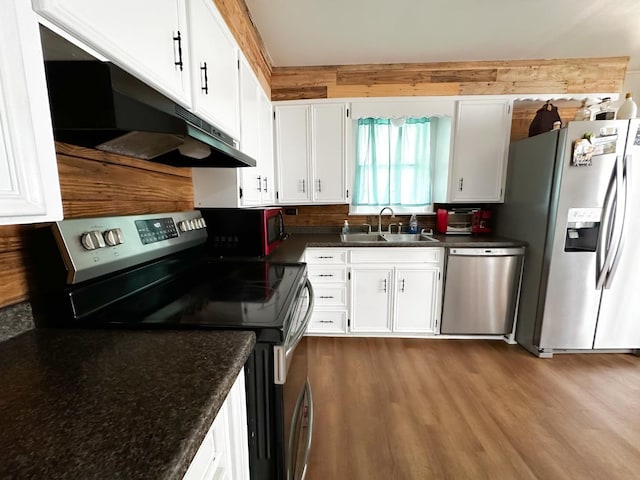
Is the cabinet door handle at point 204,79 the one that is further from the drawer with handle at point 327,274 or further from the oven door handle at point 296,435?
the drawer with handle at point 327,274

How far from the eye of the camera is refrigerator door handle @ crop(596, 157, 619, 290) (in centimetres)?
196

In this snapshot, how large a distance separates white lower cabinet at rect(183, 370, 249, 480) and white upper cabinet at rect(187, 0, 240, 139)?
1.09m

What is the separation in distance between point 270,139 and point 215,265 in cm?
146

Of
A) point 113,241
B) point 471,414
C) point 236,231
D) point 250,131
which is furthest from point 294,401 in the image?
point 250,131

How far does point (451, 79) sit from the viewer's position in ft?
8.57

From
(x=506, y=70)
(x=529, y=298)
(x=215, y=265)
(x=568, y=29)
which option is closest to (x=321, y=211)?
(x=215, y=265)

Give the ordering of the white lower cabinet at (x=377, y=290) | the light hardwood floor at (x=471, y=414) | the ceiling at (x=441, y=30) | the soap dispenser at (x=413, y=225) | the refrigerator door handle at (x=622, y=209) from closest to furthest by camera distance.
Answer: the light hardwood floor at (x=471, y=414) < the ceiling at (x=441, y=30) < the refrigerator door handle at (x=622, y=209) < the white lower cabinet at (x=377, y=290) < the soap dispenser at (x=413, y=225)

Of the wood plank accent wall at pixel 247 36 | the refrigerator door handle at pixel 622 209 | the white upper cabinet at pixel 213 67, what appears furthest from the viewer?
the refrigerator door handle at pixel 622 209

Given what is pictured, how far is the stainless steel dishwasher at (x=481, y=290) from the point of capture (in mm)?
2320

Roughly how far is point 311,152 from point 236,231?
130cm

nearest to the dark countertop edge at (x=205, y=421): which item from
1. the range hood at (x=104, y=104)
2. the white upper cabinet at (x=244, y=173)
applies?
the range hood at (x=104, y=104)

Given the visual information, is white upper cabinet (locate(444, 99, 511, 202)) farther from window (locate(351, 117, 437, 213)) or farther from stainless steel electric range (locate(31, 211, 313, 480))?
stainless steel electric range (locate(31, 211, 313, 480))

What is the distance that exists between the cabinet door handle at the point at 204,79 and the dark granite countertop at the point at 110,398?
1.02 meters

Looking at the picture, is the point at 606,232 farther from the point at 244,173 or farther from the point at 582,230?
the point at 244,173
